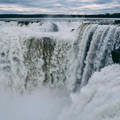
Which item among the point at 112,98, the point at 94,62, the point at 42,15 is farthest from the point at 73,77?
the point at 42,15

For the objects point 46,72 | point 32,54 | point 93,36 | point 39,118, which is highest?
point 93,36

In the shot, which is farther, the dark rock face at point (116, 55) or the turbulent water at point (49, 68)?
the turbulent water at point (49, 68)

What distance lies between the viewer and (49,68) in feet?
45.2

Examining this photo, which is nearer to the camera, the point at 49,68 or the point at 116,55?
the point at 116,55

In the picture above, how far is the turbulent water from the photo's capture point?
11.0m

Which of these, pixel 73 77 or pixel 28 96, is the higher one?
pixel 73 77

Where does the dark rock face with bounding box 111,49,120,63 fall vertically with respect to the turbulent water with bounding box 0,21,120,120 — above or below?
above

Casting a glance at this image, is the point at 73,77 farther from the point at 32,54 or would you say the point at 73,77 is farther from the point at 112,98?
the point at 112,98

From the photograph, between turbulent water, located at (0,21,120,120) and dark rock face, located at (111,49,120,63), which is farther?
turbulent water, located at (0,21,120,120)

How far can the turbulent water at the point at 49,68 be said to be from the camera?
1103 cm

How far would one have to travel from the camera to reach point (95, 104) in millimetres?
7570

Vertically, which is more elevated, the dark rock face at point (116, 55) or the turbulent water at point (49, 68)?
the dark rock face at point (116, 55)

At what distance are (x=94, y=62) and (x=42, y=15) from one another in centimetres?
4681

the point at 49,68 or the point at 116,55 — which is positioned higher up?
the point at 116,55
